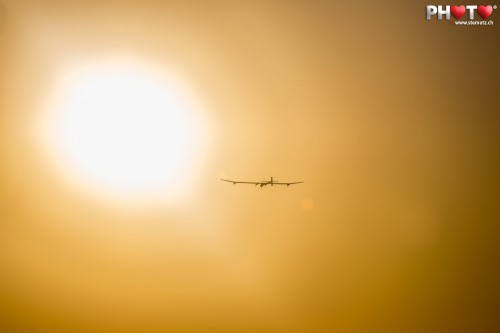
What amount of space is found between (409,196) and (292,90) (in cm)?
97

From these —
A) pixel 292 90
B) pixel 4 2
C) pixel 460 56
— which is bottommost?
pixel 292 90

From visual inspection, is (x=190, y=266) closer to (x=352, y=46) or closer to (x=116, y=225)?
(x=116, y=225)

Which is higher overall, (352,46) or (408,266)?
(352,46)

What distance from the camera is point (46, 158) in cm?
219

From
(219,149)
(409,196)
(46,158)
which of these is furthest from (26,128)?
(409,196)

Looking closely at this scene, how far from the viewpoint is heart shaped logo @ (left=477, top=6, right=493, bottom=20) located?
2.23 m

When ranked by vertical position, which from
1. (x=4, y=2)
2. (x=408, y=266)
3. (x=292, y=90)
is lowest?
(x=408, y=266)

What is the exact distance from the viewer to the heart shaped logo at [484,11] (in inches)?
87.9

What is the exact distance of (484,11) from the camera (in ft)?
7.32

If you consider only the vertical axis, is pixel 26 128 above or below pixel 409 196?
above

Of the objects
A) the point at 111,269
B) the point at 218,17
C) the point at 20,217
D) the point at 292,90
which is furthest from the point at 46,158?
the point at 292,90

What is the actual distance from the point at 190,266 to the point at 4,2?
1.92 meters

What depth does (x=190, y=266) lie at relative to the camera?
87.7 inches

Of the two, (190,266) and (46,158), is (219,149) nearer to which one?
(190,266)
